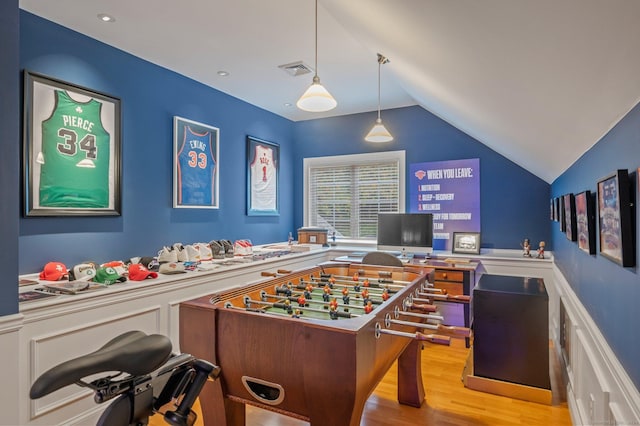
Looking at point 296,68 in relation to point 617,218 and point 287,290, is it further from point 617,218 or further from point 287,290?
point 617,218

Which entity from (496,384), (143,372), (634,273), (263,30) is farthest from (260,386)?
(263,30)

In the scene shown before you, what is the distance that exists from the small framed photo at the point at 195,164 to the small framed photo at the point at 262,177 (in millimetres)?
610

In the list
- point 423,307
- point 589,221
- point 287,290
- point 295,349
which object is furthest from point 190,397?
point 589,221

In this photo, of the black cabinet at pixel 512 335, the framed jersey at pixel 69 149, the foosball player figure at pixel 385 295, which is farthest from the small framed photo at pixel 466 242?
the framed jersey at pixel 69 149

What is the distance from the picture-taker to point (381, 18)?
1748mm

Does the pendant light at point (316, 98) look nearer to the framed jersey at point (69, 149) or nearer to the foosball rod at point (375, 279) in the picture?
the foosball rod at point (375, 279)

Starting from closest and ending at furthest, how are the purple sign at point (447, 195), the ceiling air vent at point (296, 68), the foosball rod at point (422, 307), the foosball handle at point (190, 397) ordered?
the foosball handle at point (190, 397) < the foosball rod at point (422, 307) < the ceiling air vent at point (296, 68) < the purple sign at point (447, 195)

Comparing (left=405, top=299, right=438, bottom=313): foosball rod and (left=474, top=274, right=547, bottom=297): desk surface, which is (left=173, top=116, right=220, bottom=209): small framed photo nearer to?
(left=405, top=299, right=438, bottom=313): foosball rod

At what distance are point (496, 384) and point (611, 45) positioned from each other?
104 inches

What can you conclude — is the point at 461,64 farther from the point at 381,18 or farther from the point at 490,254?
the point at 490,254

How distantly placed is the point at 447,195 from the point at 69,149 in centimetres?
408

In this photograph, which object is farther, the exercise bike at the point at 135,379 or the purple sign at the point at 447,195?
the purple sign at the point at 447,195

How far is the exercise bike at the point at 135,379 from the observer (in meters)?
0.82

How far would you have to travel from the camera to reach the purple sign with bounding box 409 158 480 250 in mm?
4480
